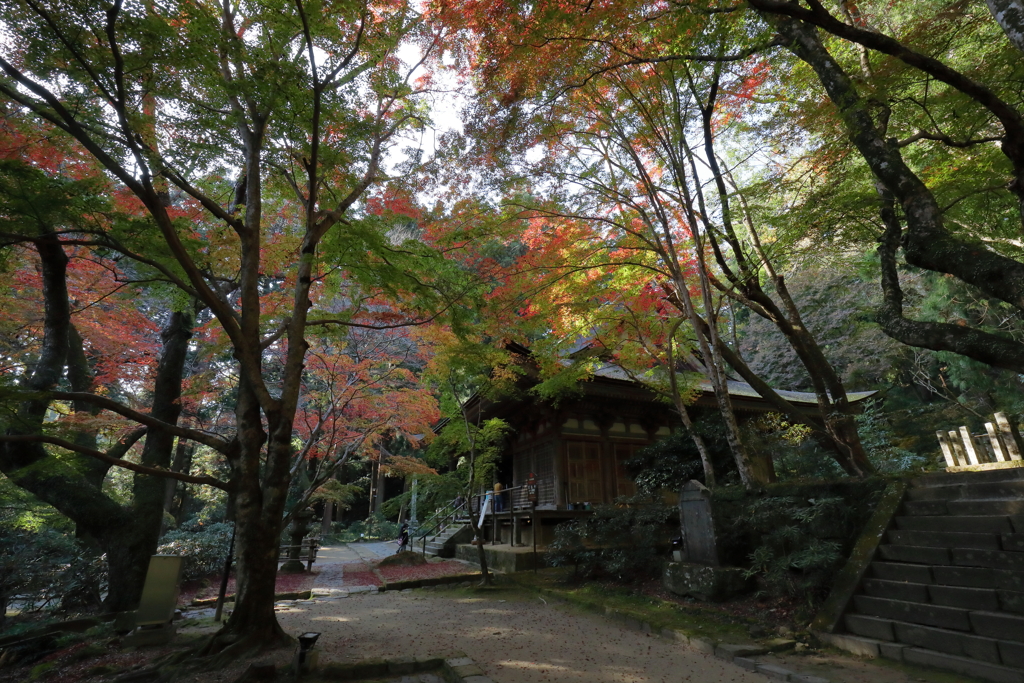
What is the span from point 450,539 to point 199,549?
6447 mm

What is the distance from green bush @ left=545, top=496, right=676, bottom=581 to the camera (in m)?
8.43

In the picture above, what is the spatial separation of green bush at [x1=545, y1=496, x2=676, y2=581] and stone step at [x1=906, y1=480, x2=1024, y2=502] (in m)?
3.51

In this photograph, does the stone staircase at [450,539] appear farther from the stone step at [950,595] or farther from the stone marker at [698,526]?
the stone step at [950,595]

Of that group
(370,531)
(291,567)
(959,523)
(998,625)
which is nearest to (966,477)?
(959,523)

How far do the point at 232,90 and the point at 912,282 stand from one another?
63.4 ft

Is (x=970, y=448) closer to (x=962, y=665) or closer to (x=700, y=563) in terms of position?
(x=700, y=563)

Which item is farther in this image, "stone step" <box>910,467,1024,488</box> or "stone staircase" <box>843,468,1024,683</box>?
"stone step" <box>910,467,1024,488</box>

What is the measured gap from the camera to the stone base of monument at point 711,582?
6.72 m

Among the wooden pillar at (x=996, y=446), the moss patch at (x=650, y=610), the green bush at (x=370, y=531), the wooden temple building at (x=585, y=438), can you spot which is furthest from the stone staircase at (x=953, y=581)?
the green bush at (x=370, y=531)

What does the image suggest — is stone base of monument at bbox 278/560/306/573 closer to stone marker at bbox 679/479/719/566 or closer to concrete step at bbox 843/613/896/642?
stone marker at bbox 679/479/719/566

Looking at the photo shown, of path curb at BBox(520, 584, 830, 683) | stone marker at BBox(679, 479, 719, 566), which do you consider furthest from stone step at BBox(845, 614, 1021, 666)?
stone marker at BBox(679, 479, 719, 566)

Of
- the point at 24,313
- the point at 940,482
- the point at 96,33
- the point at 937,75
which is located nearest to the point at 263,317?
the point at 96,33

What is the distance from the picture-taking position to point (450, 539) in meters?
14.5

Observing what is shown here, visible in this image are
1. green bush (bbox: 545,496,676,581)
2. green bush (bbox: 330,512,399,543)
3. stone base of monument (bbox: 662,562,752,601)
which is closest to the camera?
stone base of monument (bbox: 662,562,752,601)
